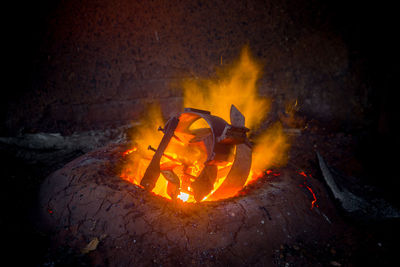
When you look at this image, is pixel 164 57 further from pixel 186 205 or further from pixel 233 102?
pixel 186 205

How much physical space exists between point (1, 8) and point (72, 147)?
215 cm

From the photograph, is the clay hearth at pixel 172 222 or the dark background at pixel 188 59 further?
the dark background at pixel 188 59

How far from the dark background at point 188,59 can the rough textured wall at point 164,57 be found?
16 mm

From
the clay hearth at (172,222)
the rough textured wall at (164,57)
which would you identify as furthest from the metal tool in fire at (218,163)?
the rough textured wall at (164,57)

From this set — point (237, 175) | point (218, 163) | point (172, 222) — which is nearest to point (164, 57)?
point (218, 163)

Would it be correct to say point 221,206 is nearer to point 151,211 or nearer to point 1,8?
point 151,211

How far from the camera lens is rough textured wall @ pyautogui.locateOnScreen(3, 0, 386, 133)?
3471 millimetres

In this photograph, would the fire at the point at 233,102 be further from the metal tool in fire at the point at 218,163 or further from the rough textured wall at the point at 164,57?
the metal tool in fire at the point at 218,163

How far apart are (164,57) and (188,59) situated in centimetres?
42

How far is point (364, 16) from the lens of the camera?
3.70 meters

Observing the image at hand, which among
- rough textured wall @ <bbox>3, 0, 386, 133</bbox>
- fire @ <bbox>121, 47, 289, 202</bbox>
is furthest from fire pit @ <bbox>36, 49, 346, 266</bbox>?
rough textured wall @ <bbox>3, 0, 386, 133</bbox>

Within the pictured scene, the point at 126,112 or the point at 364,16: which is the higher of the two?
the point at 364,16

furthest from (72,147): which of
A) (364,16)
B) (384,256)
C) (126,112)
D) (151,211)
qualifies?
(364,16)

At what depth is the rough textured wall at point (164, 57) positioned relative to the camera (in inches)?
137
